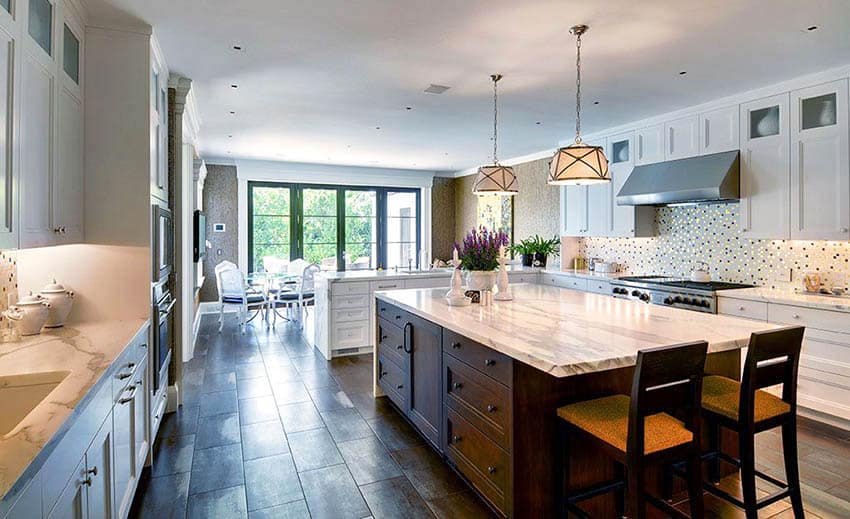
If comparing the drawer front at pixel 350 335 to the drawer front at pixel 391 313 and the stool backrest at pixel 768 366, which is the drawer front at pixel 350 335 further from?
the stool backrest at pixel 768 366

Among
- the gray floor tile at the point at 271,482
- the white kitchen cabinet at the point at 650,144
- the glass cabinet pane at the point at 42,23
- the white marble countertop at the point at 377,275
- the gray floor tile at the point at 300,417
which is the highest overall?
the white kitchen cabinet at the point at 650,144

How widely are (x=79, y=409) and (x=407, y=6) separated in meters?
2.46

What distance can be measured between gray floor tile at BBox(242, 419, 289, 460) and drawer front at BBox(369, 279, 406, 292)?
2200 mm

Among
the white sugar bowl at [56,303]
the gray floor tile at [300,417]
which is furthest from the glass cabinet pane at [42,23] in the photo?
the gray floor tile at [300,417]

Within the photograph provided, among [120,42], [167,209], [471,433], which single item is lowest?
[471,433]

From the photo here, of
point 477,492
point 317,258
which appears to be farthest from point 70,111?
point 317,258

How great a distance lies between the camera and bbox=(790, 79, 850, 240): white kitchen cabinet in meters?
3.71

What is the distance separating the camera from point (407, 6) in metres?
2.73

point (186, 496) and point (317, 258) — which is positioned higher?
point (317, 258)

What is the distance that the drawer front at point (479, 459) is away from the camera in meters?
2.21

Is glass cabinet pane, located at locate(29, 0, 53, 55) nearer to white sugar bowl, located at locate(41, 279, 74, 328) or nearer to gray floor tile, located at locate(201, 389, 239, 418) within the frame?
white sugar bowl, located at locate(41, 279, 74, 328)

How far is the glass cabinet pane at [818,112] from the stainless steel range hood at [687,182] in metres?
0.59

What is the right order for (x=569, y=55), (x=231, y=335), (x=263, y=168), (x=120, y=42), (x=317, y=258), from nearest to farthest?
(x=120, y=42) → (x=569, y=55) → (x=231, y=335) → (x=263, y=168) → (x=317, y=258)

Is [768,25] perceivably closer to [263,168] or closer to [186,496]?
[186,496]
